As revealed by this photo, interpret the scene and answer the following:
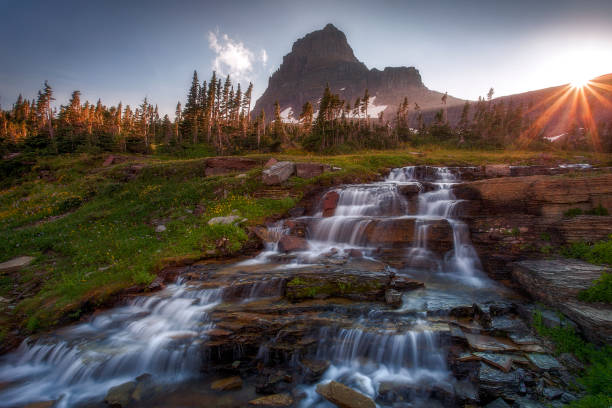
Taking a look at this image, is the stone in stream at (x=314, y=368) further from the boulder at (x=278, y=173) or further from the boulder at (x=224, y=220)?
the boulder at (x=278, y=173)

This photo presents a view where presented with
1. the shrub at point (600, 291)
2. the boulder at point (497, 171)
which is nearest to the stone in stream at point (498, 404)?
the shrub at point (600, 291)

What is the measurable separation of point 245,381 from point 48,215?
23.1 m

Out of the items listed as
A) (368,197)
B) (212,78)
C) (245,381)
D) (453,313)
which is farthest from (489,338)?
(212,78)

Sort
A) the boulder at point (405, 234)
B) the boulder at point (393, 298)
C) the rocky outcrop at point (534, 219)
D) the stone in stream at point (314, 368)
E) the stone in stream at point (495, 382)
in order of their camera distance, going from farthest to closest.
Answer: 1. the boulder at point (405, 234)
2. the rocky outcrop at point (534, 219)
3. the boulder at point (393, 298)
4. the stone in stream at point (314, 368)
5. the stone in stream at point (495, 382)

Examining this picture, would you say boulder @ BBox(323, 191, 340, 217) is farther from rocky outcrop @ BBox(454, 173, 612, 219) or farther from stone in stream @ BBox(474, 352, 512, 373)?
stone in stream @ BBox(474, 352, 512, 373)

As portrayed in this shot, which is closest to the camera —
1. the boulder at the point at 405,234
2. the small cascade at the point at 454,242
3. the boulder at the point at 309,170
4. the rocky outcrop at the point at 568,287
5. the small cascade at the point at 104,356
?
the rocky outcrop at the point at 568,287

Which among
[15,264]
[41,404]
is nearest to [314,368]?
[41,404]

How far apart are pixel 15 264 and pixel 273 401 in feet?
43.0

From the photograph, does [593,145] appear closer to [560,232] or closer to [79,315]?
[560,232]

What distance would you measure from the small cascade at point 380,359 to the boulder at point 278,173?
44.5 ft

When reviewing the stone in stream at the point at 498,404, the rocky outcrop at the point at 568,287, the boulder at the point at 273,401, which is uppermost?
the rocky outcrop at the point at 568,287

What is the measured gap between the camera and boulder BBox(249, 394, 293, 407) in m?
5.11

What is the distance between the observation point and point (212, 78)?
59312 millimetres

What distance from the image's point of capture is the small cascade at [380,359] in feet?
18.4
